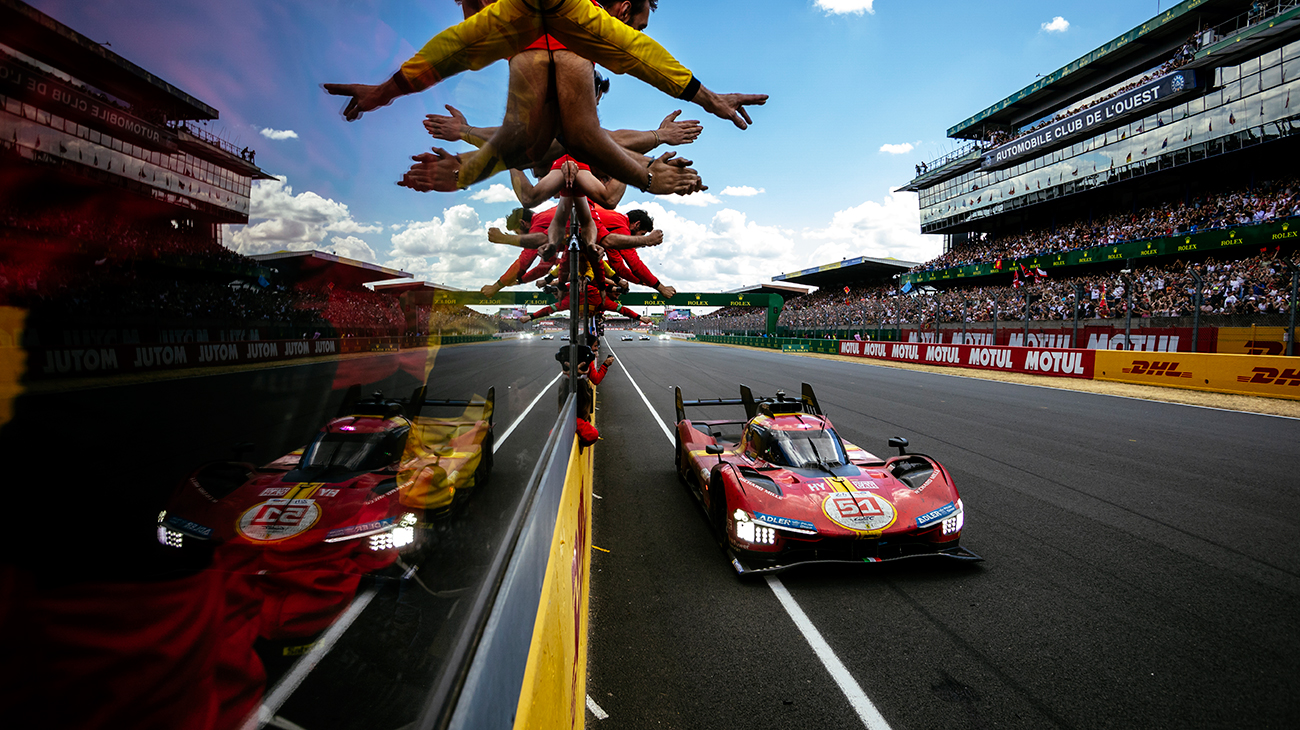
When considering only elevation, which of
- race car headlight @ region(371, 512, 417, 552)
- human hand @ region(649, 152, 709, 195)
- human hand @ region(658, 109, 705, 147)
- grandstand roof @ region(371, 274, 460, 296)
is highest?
human hand @ region(658, 109, 705, 147)

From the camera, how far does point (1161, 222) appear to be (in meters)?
25.5

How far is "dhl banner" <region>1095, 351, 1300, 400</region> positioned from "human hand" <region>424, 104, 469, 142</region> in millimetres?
17099

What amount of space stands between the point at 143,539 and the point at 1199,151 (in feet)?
126

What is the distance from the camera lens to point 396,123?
1652 mm

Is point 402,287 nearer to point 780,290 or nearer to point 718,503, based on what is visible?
point 718,503

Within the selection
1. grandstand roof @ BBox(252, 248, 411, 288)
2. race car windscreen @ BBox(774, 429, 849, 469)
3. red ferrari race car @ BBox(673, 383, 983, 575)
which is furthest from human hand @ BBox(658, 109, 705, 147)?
race car windscreen @ BBox(774, 429, 849, 469)

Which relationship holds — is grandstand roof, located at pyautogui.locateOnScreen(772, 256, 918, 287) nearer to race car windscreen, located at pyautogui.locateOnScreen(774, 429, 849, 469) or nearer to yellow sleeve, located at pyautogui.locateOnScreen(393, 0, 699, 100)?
race car windscreen, located at pyautogui.locateOnScreen(774, 429, 849, 469)

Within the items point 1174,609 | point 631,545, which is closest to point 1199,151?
point 1174,609

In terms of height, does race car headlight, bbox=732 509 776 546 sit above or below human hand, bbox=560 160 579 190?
below

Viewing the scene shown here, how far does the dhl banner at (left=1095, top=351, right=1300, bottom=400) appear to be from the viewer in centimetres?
1119

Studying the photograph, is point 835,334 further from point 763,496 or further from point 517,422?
point 763,496

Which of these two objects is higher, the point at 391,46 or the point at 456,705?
the point at 391,46

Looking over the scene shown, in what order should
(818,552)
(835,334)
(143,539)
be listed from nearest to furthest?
(143,539)
(818,552)
(835,334)

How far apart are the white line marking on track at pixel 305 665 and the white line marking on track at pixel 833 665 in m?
2.46
